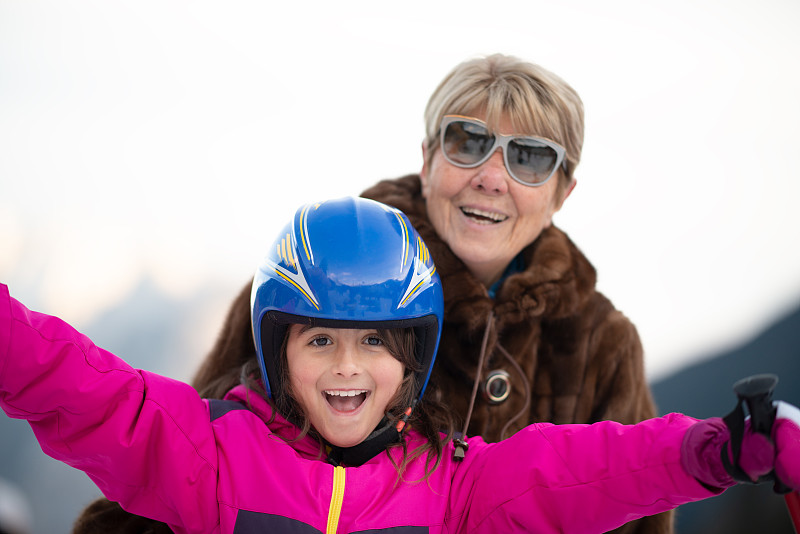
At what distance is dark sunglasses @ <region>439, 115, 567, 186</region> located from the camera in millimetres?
2662

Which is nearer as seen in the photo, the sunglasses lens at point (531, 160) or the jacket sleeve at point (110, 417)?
the jacket sleeve at point (110, 417)

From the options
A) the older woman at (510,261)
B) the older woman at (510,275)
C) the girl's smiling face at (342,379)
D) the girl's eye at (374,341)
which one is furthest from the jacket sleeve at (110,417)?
the older woman at (510,261)

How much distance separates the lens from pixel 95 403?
61.9 inches

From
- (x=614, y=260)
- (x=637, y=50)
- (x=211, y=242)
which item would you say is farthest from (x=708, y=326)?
(x=211, y=242)

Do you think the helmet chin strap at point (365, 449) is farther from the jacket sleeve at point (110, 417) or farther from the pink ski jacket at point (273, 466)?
the jacket sleeve at point (110, 417)

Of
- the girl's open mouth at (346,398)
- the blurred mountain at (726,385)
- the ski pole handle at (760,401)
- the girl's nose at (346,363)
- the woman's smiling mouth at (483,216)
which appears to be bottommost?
the blurred mountain at (726,385)

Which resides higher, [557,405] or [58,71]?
[58,71]

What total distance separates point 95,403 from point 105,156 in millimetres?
3402

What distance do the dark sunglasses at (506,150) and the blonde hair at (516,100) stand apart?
4 centimetres

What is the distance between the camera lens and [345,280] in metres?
1.93

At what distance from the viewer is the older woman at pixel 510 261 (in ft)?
8.61

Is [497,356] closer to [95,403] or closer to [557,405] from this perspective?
[557,405]

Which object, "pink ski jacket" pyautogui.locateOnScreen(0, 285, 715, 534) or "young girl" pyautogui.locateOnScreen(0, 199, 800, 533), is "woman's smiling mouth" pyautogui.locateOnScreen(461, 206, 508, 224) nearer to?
"young girl" pyautogui.locateOnScreen(0, 199, 800, 533)

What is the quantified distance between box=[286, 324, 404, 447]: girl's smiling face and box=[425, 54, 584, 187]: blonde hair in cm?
115
